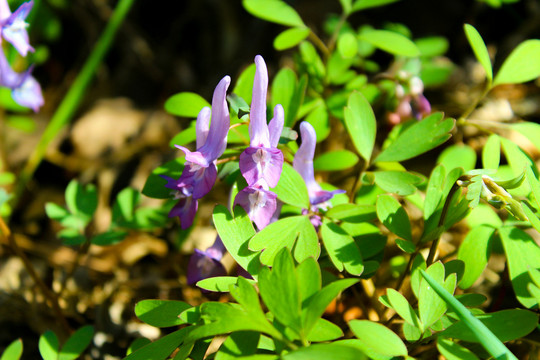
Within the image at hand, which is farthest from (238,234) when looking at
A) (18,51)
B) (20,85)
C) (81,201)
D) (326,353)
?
(20,85)

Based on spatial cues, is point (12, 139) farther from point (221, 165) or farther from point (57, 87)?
point (221, 165)

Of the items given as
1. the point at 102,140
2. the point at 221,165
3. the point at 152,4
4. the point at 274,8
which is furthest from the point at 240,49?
the point at 221,165

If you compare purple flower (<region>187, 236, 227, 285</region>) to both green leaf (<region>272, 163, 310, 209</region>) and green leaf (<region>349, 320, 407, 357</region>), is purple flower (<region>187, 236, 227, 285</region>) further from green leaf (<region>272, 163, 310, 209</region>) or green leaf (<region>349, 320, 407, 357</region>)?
green leaf (<region>349, 320, 407, 357</region>)

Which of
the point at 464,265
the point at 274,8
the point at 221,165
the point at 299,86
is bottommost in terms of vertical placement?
the point at 464,265

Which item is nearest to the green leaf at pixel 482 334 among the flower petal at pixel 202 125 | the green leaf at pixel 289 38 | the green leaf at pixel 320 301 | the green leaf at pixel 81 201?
the green leaf at pixel 320 301

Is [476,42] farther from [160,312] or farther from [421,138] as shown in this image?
[160,312]

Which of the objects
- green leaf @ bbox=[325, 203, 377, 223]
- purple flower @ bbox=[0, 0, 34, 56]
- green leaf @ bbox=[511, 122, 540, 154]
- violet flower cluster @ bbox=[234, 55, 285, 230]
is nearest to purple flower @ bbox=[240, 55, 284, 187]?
violet flower cluster @ bbox=[234, 55, 285, 230]
